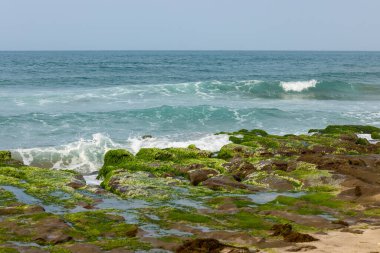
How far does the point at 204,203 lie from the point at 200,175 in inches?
157

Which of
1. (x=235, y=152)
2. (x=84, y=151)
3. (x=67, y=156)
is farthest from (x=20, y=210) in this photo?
(x=84, y=151)

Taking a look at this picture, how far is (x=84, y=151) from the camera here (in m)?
27.7

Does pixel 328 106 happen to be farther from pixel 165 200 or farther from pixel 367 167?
pixel 165 200

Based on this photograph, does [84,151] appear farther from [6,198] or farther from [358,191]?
[358,191]

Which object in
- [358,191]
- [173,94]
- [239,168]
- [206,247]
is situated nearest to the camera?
[206,247]

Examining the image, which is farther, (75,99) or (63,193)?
(75,99)

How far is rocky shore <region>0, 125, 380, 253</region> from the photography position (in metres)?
11.5

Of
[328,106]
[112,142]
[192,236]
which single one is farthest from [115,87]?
[192,236]

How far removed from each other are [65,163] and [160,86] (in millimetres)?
37455

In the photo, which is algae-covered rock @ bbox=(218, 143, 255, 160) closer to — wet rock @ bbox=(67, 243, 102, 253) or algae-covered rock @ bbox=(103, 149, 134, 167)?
algae-covered rock @ bbox=(103, 149, 134, 167)

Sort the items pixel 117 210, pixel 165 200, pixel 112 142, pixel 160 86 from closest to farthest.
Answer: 1. pixel 117 210
2. pixel 165 200
3. pixel 112 142
4. pixel 160 86

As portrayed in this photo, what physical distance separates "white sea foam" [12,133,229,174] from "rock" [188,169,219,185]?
739 centimetres

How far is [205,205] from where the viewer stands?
1523 centimetres

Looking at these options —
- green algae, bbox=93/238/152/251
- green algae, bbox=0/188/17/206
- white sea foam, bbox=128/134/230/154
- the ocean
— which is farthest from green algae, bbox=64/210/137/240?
white sea foam, bbox=128/134/230/154
